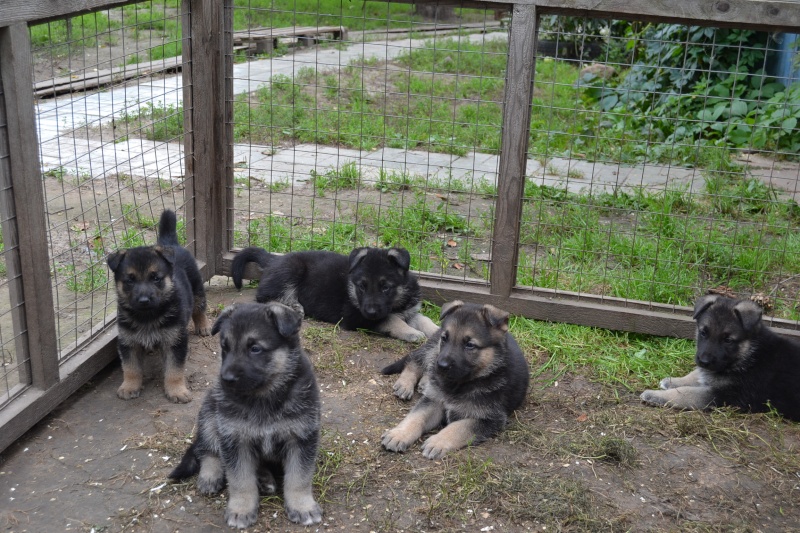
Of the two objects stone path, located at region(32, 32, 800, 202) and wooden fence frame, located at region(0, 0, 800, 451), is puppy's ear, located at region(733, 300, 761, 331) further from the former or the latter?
stone path, located at region(32, 32, 800, 202)

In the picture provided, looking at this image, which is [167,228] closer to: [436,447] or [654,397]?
[436,447]

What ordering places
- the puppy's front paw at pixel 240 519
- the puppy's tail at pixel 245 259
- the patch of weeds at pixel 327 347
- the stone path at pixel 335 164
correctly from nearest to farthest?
the puppy's front paw at pixel 240 519 < the patch of weeds at pixel 327 347 < the puppy's tail at pixel 245 259 < the stone path at pixel 335 164

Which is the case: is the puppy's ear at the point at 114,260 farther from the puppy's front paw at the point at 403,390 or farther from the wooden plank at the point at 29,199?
the puppy's front paw at the point at 403,390

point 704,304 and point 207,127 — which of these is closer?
point 704,304

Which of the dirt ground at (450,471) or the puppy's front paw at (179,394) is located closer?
the dirt ground at (450,471)

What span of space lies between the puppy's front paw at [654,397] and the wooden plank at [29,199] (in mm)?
3872

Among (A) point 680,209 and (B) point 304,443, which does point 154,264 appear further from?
(A) point 680,209

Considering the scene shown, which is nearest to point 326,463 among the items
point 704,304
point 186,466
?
point 186,466

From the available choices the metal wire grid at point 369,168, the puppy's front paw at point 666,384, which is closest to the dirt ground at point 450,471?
the puppy's front paw at point 666,384

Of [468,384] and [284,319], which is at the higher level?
[284,319]

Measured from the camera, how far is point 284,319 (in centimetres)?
439

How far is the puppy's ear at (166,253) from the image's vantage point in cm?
564

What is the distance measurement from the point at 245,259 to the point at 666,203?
4453 millimetres

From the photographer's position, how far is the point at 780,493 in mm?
4895
